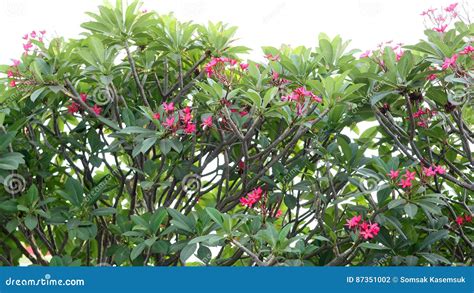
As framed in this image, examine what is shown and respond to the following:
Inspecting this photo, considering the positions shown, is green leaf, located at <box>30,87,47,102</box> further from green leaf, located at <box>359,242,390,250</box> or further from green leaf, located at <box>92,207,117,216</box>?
green leaf, located at <box>359,242,390,250</box>

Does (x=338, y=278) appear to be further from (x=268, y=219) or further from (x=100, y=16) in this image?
(x=100, y=16)

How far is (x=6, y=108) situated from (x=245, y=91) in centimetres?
96

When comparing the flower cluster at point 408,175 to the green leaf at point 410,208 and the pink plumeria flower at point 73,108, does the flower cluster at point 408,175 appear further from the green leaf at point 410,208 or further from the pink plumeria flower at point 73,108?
the pink plumeria flower at point 73,108

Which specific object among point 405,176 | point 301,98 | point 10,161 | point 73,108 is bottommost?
point 405,176

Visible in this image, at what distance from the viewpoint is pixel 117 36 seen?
114 inches

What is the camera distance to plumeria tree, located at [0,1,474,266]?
8.56ft

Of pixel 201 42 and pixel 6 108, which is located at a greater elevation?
pixel 201 42

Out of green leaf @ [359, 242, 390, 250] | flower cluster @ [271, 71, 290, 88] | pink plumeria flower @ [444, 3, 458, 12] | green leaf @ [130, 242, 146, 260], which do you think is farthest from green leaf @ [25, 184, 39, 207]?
pink plumeria flower @ [444, 3, 458, 12]

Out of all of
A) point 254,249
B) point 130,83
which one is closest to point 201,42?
point 130,83

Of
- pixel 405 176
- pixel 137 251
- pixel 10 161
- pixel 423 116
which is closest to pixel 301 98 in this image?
pixel 405 176

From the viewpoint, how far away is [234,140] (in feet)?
9.48

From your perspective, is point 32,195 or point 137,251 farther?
point 32,195

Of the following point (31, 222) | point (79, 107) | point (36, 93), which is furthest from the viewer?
point (79, 107)

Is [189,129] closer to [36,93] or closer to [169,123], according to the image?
[169,123]
